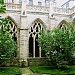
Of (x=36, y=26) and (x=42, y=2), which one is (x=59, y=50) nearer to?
(x=36, y=26)

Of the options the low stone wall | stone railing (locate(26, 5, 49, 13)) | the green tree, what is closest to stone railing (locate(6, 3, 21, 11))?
stone railing (locate(26, 5, 49, 13))

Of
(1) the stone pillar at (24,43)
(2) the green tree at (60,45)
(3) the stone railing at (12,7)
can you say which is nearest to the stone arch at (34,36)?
(1) the stone pillar at (24,43)

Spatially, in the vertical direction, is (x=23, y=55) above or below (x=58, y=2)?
below

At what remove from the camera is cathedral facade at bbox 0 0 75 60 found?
17266 millimetres

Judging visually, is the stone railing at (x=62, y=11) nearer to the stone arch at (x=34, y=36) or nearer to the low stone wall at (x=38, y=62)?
the stone arch at (x=34, y=36)

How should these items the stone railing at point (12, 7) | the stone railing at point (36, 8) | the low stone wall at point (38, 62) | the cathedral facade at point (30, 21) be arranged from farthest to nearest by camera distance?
1. the stone railing at point (36, 8)
2. the stone railing at point (12, 7)
3. the cathedral facade at point (30, 21)
4. the low stone wall at point (38, 62)

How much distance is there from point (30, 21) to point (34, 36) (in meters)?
1.62

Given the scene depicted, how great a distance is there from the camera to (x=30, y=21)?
720 inches

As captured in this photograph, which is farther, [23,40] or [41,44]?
[23,40]

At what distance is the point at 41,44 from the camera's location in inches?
529

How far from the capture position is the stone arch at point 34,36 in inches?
688

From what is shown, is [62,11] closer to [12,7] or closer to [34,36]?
[34,36]

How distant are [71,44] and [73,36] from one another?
0.61 metres

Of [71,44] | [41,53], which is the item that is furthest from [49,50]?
[41,53]
